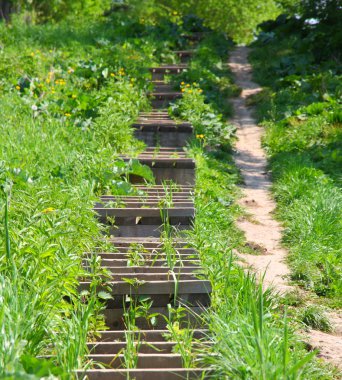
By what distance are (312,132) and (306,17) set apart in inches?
291

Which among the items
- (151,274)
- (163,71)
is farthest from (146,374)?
(163,71)

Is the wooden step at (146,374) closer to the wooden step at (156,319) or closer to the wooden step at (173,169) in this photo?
the wooden step at (156,319)

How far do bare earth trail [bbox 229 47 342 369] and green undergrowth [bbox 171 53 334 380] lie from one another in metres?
0.19

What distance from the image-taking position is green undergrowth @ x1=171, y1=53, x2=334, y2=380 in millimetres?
4062

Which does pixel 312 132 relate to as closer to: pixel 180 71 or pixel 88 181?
pixel 180 71

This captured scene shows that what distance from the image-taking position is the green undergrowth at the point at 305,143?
7.70 meters

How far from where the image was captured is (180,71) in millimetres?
17281

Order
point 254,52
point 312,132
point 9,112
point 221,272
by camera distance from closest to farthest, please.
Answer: point 221,272 < point 9,112 < point 312,132 < point 254,52

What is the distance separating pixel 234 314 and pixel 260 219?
4.84m

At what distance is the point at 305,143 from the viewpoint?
12703 mm

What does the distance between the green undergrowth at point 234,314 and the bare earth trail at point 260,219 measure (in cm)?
19

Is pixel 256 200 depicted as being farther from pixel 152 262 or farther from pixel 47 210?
pixel 47 210

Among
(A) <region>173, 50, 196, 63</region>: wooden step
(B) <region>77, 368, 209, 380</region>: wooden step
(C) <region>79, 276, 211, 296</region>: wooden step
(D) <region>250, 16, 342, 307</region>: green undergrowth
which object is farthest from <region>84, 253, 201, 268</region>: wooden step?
(A) <region>173, 50, 196, 63</region>: wooden step

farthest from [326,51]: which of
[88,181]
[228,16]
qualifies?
[88,181]
